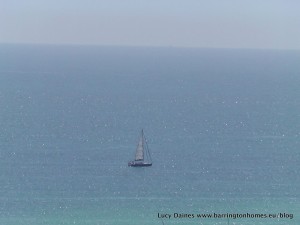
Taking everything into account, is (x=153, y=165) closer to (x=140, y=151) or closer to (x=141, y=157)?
(x=141, y=157)

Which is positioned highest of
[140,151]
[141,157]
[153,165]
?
[140,151]

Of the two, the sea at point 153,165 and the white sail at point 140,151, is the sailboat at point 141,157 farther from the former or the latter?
the sea at point 153,165

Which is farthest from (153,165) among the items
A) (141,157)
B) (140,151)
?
(140,151)

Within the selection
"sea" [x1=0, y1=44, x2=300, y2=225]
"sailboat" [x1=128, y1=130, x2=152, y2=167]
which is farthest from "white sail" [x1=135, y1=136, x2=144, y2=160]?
"sea" [x1=0, y1=44, x2=300, y2=225]

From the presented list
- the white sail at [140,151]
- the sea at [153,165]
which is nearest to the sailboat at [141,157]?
the white sail at [140,151]

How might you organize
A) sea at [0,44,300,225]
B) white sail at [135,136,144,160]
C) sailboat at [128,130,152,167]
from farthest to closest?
white sail at [135,136,144,160] < sailboat at [128,130,152,167] < sea at [0,44,300,225]

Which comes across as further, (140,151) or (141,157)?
(140,151)

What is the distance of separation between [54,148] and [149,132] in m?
19.2

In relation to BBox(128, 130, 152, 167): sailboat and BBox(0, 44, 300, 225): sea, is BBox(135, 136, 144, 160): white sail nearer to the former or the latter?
BBox(128, 130, 152, 167): sailboat

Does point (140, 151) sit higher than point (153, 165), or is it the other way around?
point (140, 151)

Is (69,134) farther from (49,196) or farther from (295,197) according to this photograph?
(295,197)

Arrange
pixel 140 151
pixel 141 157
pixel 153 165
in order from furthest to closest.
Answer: pixel 140 151, pixel 141 157, pixel 153 165

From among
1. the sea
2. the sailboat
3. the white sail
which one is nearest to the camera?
the sea

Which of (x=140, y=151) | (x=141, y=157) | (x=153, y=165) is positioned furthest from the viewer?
(x=140, y=151)
